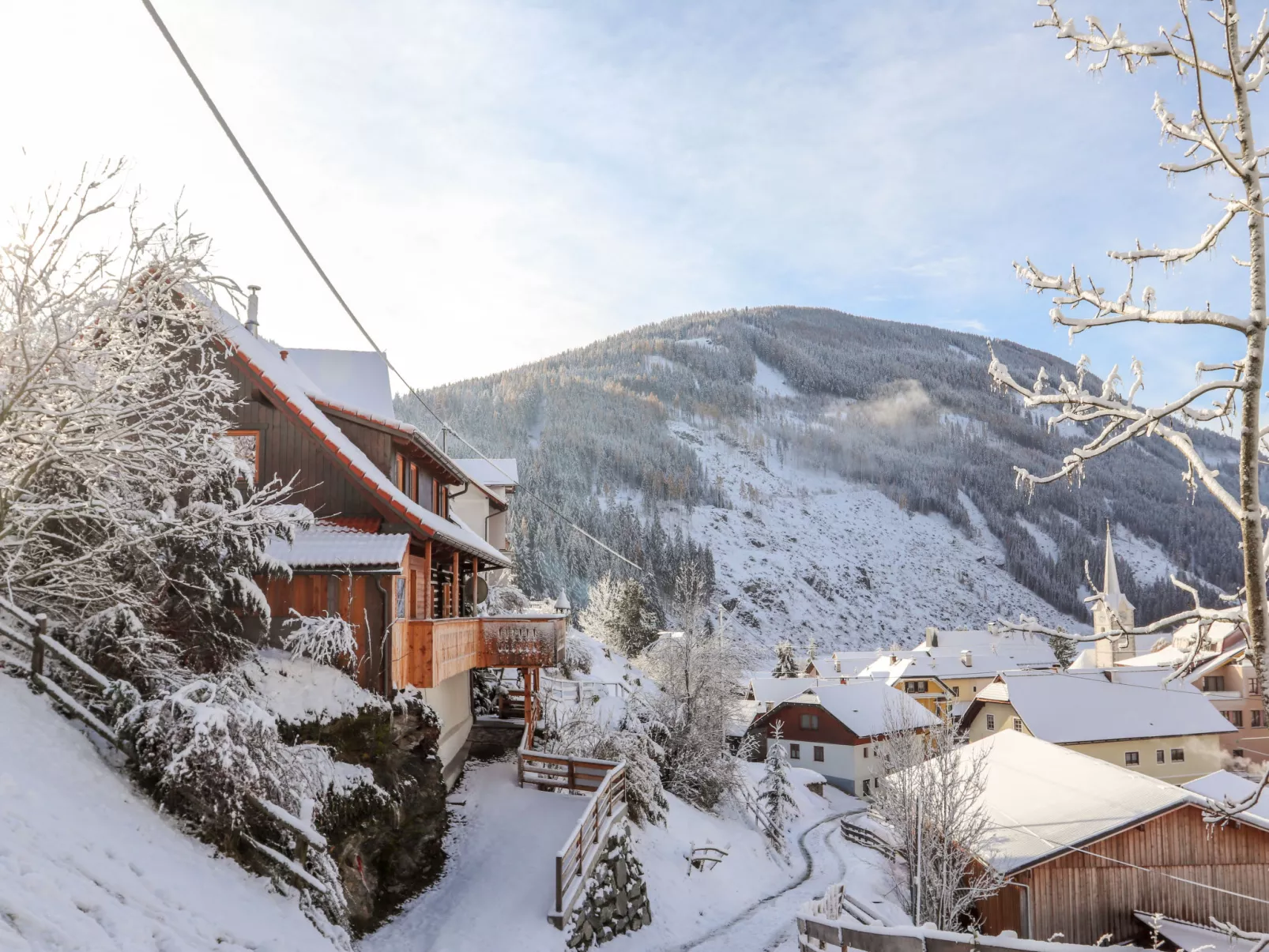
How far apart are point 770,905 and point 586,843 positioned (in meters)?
11.8

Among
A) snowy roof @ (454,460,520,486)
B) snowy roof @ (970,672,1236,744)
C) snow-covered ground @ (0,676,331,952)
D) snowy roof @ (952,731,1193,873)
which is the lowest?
snowy roof @ (970,672,1236,744)

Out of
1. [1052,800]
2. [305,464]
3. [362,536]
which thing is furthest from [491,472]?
[1052,800]

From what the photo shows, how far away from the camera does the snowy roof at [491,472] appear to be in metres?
44.5

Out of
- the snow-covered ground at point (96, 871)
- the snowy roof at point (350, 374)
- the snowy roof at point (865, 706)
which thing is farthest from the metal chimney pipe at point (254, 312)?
the snowy roof at point (865, 706)

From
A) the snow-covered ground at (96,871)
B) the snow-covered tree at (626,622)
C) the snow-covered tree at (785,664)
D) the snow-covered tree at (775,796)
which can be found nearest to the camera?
the snow-covered ground at (96,871)

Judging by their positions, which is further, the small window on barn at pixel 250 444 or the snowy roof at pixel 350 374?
the snowy roof at pixel 350 374

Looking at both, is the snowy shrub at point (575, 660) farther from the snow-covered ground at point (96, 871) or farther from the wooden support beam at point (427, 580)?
the snow-covered ground at point (96, 871)

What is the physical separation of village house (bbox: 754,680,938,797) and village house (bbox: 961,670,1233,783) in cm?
675

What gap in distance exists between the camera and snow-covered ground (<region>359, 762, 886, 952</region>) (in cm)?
1558

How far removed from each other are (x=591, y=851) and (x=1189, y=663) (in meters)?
15.5

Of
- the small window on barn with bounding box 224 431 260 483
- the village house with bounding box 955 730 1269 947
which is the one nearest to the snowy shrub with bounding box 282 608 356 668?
the small window on barn with bounding box 224 431 260 483

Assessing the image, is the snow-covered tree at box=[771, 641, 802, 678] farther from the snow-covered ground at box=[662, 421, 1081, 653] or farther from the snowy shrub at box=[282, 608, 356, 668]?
the snowy shrub at box=[282, 608, 356, 668]

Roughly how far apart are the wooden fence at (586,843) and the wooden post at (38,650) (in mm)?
9233

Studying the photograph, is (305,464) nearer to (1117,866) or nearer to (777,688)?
(1117,866)
